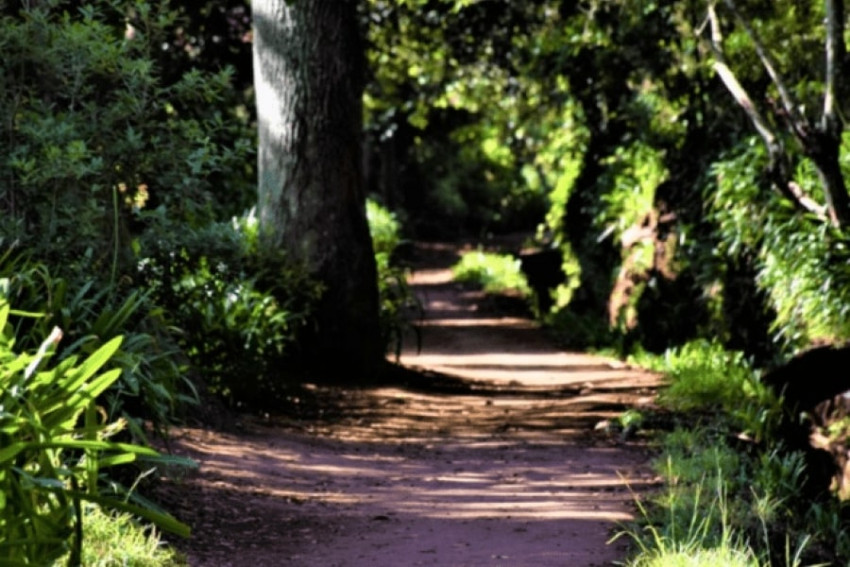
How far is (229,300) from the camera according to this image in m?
11.2

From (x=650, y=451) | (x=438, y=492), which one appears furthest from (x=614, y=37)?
(x=438, y=492)

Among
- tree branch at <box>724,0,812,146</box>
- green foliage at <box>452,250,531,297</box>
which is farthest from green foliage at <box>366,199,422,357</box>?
green foliage at <box>452,250,531,297</box>

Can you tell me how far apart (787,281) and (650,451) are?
262 cm

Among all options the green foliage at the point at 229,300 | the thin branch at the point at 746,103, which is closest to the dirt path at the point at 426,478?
the green foliage at the point at 229,300

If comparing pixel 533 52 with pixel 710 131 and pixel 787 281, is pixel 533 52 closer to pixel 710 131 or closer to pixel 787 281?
pixel 710 131

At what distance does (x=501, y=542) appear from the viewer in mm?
6664

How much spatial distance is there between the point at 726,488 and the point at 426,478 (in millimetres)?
2105

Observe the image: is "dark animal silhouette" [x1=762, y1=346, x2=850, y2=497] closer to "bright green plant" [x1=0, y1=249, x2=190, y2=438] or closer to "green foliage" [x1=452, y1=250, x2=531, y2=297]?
"bright green plant" [x1=0, y1=249, x2=190, y2=438]

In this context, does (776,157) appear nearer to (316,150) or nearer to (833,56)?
(833,56)

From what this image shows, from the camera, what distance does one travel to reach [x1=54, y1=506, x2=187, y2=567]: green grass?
5.26 meters

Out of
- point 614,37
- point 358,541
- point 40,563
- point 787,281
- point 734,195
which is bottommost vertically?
point 358,541

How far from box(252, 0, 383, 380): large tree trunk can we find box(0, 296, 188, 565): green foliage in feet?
24.9

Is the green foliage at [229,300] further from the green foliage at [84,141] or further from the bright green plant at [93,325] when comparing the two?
the bright green plant at [93,325]

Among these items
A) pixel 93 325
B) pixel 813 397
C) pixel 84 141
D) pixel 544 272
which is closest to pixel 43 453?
pixel 93 325
